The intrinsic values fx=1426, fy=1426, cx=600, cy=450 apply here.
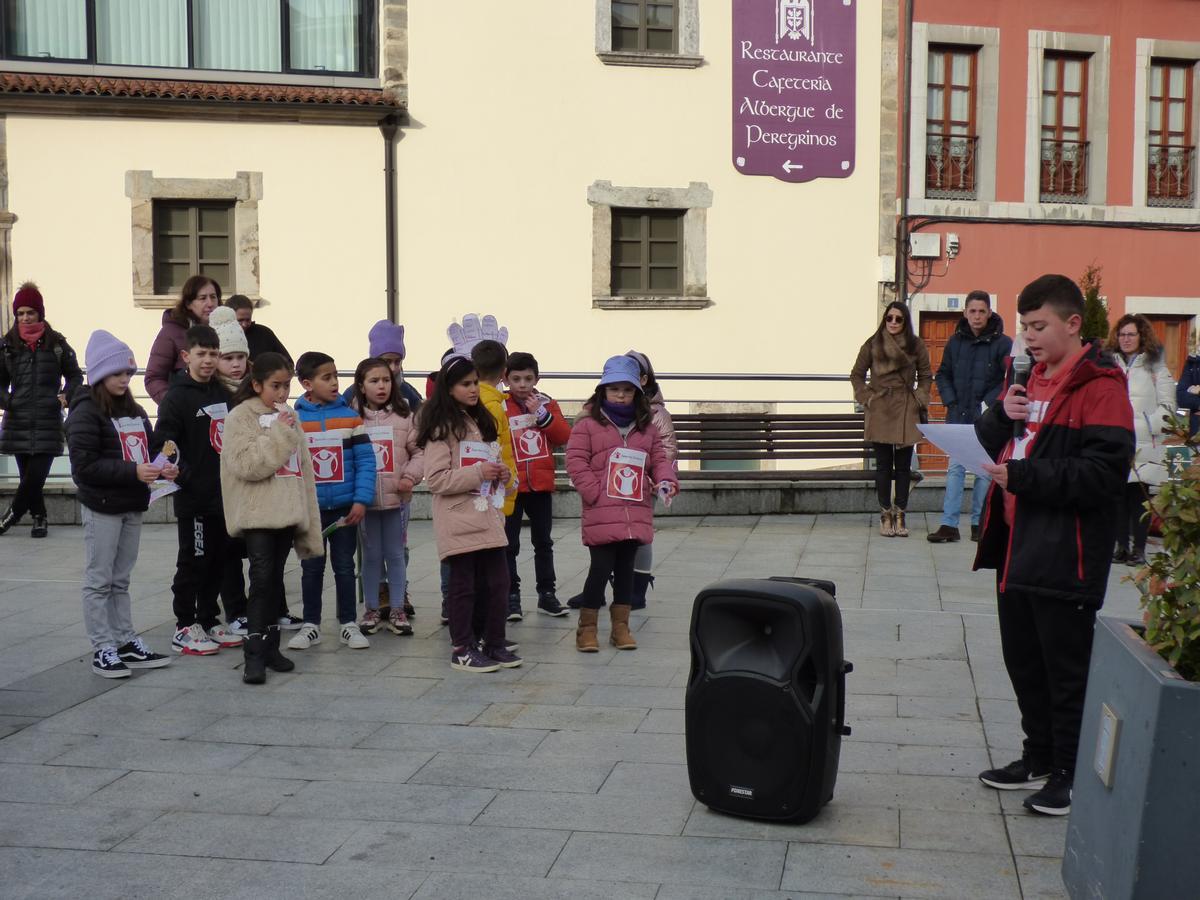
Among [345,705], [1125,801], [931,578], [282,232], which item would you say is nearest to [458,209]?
[282,232]

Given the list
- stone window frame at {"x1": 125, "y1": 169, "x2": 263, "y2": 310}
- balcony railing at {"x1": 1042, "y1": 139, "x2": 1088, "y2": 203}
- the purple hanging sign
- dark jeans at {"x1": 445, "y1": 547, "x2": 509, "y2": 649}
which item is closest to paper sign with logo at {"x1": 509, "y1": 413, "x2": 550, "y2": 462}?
dark jeans at {"x1": 445, "y1": 547, "x2": 509, "y2": 649}

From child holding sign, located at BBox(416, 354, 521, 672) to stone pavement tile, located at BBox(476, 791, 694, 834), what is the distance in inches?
78.9

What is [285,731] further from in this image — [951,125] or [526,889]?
[951,125]

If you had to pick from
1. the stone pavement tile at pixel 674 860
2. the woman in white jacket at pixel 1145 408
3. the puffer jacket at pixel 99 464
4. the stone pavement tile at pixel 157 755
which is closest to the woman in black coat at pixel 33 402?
the puffer jacket at pixel 99 464

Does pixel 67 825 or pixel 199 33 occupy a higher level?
pixel 199 33

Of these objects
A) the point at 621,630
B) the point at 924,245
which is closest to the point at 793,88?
the point at 924,245

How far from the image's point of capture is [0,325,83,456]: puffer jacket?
11617mm

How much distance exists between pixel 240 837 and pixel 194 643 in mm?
2977

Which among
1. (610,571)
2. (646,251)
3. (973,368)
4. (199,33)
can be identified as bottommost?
(610,571)

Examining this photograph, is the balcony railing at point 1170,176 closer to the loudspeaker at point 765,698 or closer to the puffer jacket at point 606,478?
the puffer jacket at point 606,478

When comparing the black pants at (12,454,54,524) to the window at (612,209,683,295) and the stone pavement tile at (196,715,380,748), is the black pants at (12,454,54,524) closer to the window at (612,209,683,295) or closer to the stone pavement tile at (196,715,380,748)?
the stone pavement tile at (196,715,380,748)

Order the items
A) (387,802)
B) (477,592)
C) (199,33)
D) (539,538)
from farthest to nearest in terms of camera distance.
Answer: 1. (199,33)
2. (539,538)
3. (477,592)
4. (387,802)

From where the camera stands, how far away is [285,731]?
5.89 metres

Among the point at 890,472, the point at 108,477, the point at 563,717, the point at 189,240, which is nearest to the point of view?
the point at 563,717
